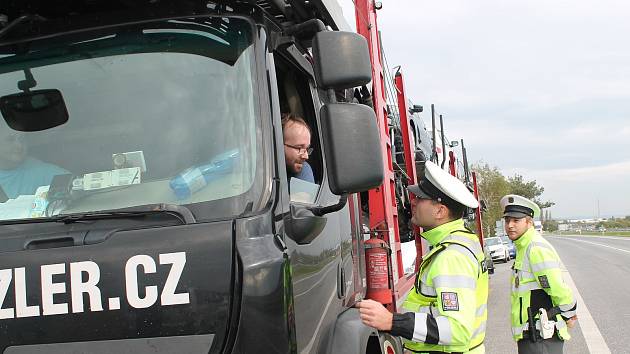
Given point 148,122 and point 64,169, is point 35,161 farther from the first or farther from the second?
point 148,122

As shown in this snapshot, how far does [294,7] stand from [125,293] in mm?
1360

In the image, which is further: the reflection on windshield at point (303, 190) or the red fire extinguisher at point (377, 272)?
the red fire extinguisher at point (377, 272)

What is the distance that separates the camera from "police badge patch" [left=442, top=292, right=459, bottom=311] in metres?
2.31

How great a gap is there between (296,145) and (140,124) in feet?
2.11

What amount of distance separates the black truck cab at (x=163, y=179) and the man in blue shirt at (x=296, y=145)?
0.07 m

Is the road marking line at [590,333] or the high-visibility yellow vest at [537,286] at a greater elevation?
the high-visibility yellow vest at [537,286]

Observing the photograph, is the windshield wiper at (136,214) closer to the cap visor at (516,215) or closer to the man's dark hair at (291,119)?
the man's dark hair at (291,119)

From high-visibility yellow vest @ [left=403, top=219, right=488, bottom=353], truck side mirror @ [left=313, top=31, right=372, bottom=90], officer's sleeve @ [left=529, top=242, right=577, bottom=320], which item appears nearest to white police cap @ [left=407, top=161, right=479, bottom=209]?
high-visibility yellow vest @ [left=403, top=219, right=488, bottom=353]

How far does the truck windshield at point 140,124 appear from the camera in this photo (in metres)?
1.88

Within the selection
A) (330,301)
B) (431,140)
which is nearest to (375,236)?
(330,301)

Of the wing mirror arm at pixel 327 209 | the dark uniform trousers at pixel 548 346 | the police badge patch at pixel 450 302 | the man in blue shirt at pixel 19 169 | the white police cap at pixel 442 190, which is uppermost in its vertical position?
the man in blue shirt at pixel 19 169

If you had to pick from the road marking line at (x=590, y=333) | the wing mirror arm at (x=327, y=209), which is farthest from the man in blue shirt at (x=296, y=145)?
the road marking line at (x=590, y=333)

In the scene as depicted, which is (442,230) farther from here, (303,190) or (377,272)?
(303,190)

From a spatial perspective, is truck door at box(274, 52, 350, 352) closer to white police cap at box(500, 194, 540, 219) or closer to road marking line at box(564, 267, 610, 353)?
white police cap at box(500, 194, 540, 219)
